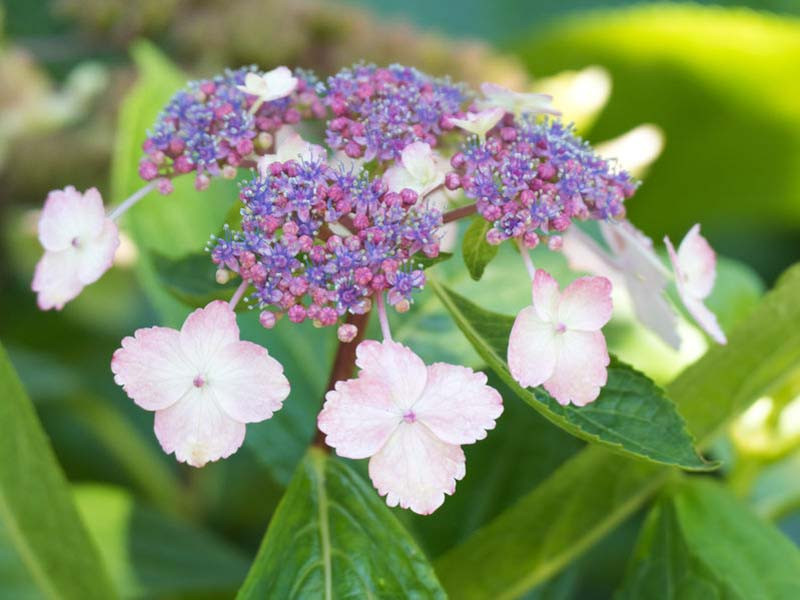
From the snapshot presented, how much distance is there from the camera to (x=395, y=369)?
42 centimetres

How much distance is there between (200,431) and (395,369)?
0.08m

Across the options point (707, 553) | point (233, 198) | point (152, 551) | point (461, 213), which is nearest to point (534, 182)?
point (461, 213)

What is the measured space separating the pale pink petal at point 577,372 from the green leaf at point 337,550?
0.35 feet

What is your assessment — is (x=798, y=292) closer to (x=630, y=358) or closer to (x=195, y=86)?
(x=630, y=358)

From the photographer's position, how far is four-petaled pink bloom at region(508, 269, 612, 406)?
1.42ft

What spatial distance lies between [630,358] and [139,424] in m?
0.58

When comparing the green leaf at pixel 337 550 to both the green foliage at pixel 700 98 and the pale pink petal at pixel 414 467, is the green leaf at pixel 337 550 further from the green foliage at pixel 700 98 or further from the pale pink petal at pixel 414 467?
the green foliage at pixel 700 98

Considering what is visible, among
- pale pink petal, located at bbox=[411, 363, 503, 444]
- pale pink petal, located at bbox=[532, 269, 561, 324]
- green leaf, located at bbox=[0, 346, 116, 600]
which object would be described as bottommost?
green leaf, located at bbox=[0, 346, 116, 600]

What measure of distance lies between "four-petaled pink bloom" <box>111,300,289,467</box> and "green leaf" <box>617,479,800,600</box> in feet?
0.90

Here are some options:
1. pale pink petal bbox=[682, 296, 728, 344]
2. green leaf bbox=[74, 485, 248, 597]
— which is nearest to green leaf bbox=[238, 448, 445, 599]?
pale pink petal bbox=[682, 296, 728, 344]

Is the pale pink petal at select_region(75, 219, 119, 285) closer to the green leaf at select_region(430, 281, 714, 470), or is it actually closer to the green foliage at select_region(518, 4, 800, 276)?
the green leaf at select_region(430, 281, 714, 470)

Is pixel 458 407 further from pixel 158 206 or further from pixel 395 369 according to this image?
pixel 158 206

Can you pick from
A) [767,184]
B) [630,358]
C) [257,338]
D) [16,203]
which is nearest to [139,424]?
[16,203]

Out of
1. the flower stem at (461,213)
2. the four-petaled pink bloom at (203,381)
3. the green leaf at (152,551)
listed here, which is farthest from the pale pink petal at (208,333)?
the green leaf at (152,551)
